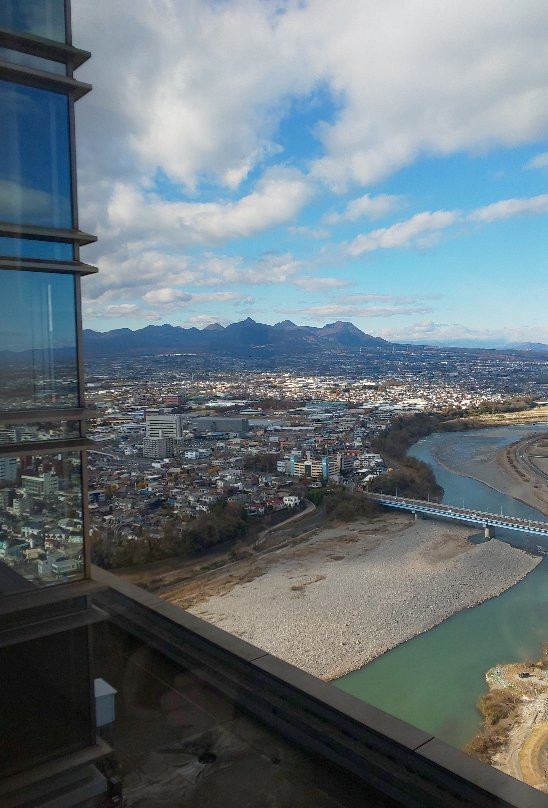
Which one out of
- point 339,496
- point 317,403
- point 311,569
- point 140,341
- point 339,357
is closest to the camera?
point 140,341

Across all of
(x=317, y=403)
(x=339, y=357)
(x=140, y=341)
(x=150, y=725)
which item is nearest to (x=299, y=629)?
(x=140, y=341)

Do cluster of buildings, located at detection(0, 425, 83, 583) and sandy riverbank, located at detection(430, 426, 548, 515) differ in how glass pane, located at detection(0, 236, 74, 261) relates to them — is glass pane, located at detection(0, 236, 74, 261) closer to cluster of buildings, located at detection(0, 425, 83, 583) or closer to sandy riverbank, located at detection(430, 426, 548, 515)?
cluster of buildings, located at detection(0, 425, 83, 583)

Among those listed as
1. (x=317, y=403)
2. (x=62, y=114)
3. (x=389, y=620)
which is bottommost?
(x=389, y=620)

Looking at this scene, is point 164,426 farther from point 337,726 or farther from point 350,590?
point 337,726

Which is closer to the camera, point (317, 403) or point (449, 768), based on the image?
point (449, 768)

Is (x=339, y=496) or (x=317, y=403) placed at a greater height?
(x=317, y=403)

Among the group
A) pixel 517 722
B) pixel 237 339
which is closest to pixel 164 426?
pixel 517 722

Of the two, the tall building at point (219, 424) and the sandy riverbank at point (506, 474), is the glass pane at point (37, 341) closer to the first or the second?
the tall building at point (219, 424)

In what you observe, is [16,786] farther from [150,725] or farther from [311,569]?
[311,569]
